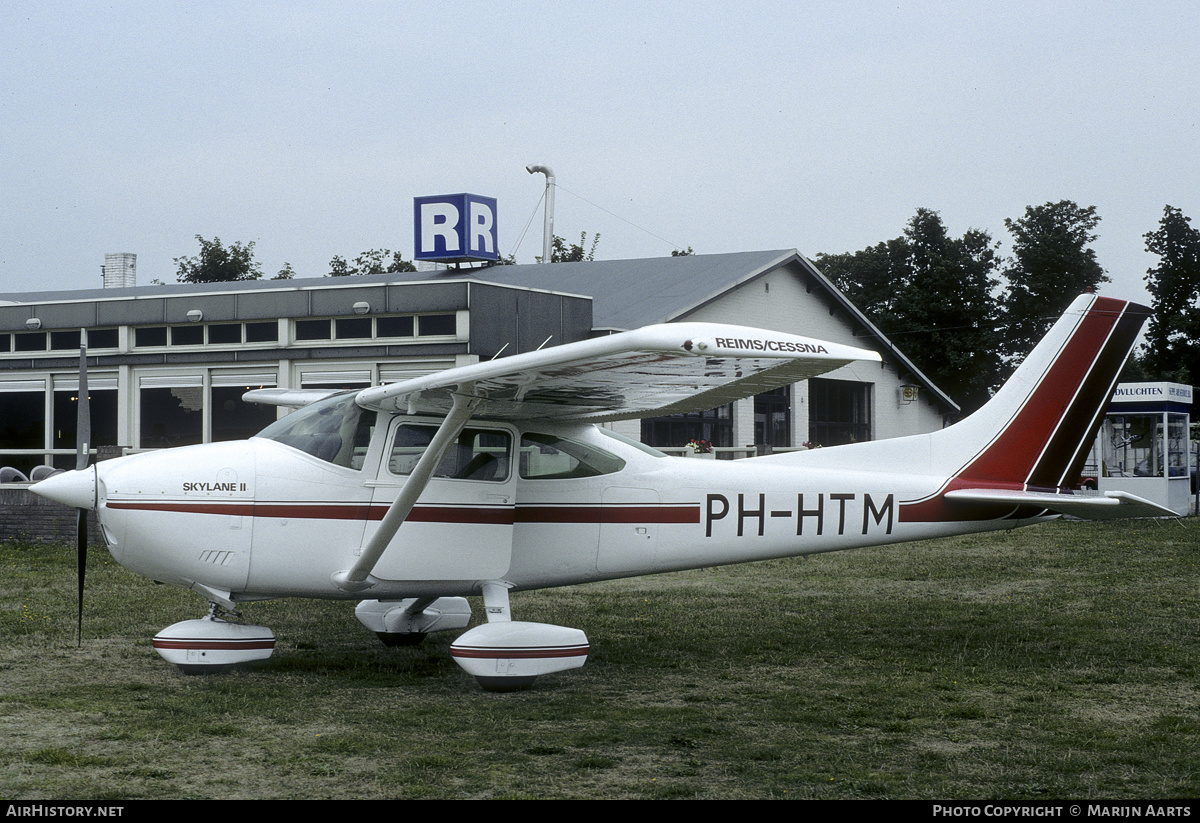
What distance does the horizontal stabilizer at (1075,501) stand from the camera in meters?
8.96

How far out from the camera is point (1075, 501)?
30.0 ft

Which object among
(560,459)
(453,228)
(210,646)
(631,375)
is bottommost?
(210,646)

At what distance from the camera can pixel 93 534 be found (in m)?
17.0

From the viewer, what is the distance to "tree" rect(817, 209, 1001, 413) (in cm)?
4719

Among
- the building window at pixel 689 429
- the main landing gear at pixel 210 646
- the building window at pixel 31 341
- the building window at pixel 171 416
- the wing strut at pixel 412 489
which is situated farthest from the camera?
the building window at pixel 689 429

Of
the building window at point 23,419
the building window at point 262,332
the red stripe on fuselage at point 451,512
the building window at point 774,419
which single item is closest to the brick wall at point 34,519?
the building window at point 23,419

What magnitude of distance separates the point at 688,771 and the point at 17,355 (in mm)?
19484

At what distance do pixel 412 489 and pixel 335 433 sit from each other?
94 centimetres

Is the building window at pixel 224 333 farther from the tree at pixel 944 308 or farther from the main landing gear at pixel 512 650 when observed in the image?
the tree at pixel 944 308

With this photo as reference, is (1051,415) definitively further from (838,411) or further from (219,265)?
(219,265)

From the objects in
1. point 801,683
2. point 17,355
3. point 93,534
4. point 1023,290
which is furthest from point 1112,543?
point 1023,290

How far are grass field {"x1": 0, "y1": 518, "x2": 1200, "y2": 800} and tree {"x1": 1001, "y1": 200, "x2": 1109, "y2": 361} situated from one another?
3767cm

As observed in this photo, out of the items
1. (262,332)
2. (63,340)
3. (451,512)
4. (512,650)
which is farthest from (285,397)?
(63,340)

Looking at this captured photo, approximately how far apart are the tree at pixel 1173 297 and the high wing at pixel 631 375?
43.1 meters
